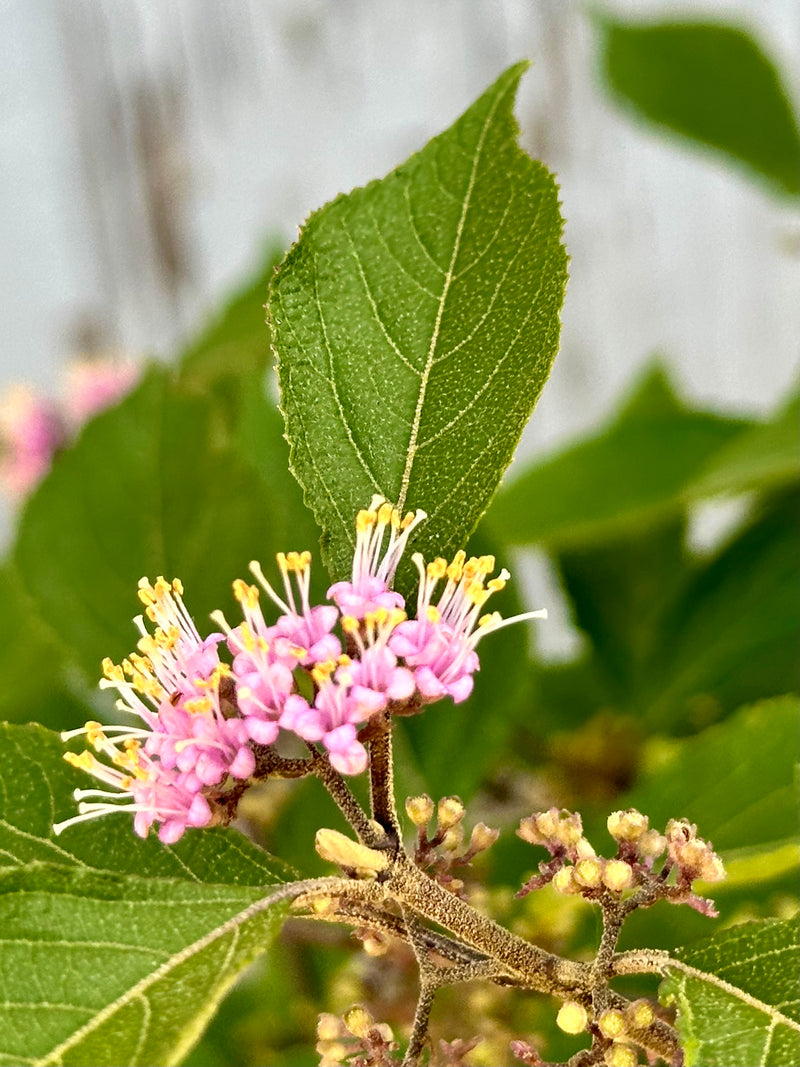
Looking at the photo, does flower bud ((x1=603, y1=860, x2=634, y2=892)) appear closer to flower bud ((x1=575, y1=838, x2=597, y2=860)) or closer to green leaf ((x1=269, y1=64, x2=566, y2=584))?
flower bud ((x1=575, y1=838, x2=597, y2=860))

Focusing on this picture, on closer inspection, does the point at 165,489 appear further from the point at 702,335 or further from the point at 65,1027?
the point at 702,335

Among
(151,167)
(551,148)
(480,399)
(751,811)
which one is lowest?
(751,811)

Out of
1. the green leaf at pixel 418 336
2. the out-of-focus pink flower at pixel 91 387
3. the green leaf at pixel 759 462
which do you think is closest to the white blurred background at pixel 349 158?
the out-of-focus pink flower at pixel 91 387

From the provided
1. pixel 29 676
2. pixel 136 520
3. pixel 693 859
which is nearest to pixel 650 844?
pixel 693 859

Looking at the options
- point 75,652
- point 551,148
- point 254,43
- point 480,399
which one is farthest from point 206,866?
point 254,43

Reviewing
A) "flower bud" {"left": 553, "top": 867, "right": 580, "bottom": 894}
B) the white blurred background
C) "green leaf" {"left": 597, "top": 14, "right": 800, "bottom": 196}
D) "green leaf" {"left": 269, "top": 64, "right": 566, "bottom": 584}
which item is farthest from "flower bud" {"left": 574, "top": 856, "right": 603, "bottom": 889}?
the white blurred background

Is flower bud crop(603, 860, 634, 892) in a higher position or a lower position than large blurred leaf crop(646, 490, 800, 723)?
higher

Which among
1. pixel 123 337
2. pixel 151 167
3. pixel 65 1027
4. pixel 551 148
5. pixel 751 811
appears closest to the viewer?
pixel 65 1027
